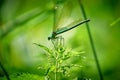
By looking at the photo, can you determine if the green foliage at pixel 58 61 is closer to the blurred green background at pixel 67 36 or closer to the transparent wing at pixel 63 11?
the transparent wing at pixel 63 11

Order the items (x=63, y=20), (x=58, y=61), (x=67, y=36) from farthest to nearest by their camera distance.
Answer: (x=67, y=36) < (x=63, y=20) < (x=58, y=61)

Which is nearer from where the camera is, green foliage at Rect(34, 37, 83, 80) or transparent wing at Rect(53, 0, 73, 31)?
green foliage at Rect(34, 37, 83, 80)

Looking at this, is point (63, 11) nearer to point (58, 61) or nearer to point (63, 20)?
point (63, 20)

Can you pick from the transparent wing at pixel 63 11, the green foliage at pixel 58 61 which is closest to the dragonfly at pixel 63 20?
the transparent wing at pixel 63 11

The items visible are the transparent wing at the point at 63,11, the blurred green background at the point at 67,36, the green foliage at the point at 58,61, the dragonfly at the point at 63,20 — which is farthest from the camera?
the blurred green background at the point at 67,36

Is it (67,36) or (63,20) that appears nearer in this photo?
(63,20)

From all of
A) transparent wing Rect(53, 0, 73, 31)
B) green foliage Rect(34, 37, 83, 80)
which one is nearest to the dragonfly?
transparent wing Rect(53, 0, 73, 31)

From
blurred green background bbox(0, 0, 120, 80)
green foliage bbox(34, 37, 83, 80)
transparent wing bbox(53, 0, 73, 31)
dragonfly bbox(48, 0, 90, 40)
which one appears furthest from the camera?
blurred green background bbox(0, 0, 120, 80)

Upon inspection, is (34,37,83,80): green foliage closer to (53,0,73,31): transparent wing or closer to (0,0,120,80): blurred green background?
(53,0,73,31): transparent wing

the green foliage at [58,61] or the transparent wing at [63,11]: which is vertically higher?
the transparent wing at [63,11]

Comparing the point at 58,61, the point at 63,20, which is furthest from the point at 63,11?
the point at 58,61
